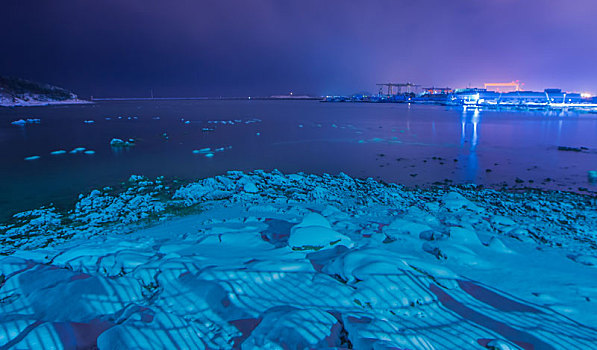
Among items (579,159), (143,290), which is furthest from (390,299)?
(579,159)

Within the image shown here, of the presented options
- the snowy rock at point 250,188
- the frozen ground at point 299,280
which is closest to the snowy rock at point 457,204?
the frozen ground at point 299,280

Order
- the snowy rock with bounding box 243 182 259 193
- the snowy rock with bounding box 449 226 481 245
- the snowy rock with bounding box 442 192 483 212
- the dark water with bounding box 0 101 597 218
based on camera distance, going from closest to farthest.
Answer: the snowy rock with bounding box 449 226 481 245, the snowy rock with bounding box 442 192 483 212, the snowy rock with bounding box 243 182 259 193, the dark water with bounding box 0 101 597 218

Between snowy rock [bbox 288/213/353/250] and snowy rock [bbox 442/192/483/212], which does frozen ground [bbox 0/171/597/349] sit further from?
snowy rock [bbox 442/192/483/212]

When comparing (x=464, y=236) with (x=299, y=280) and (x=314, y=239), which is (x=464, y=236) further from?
(x=299, y=280)

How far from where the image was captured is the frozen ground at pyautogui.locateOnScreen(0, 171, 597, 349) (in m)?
3.18

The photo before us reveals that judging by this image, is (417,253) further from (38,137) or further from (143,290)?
(38,137)

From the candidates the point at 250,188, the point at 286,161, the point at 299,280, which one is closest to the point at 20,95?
the point at 286,161

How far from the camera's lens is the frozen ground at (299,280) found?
10.4ft

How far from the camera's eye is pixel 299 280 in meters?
4.15

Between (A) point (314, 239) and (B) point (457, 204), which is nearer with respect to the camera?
(A) point (314, 239)

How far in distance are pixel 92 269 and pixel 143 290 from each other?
107 centimetres

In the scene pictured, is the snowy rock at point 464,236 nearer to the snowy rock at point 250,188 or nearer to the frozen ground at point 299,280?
the frozen ground at point 299,280

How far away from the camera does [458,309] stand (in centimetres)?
378

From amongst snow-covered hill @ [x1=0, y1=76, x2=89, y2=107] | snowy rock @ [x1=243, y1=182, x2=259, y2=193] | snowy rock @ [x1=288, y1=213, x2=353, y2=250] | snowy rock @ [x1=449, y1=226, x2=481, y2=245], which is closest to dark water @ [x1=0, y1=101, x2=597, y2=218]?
snowy rock @ [x1=243, y1=182, x2=259, y2=193]
